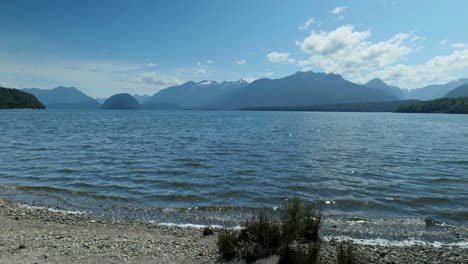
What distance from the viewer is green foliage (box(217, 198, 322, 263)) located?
28.6ft

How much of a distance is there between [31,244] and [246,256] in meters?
6.66

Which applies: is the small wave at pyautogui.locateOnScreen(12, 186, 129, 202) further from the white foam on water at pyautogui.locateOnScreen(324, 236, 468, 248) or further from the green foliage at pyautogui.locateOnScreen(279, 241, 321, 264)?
the white foam on water at pyautogui.locateOnScreen(324, 236, 468, 248)

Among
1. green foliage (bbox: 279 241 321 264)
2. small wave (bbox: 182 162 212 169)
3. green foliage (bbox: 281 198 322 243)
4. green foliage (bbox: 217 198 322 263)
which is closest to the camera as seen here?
green foliage (bbox: 279 241 321 264)

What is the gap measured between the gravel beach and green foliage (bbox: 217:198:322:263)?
1.28 ft

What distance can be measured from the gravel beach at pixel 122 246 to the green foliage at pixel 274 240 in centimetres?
39

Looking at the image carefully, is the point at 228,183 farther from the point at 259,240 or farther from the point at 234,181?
the point at 259,240

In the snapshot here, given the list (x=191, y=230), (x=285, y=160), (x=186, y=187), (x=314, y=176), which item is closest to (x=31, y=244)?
(x=191, y=230)

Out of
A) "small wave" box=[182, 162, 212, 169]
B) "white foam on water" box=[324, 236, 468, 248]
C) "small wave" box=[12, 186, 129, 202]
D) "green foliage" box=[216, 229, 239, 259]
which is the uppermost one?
"green foliage" box=[216, 229, 239, 259]

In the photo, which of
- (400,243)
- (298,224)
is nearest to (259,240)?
(298,224)

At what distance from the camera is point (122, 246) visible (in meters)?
9.90

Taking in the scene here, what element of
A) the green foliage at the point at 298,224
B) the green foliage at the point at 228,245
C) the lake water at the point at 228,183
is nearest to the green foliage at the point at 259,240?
the green foliage at the point at 228,245

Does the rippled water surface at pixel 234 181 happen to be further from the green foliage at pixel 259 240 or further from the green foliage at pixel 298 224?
the green foliage at pixel 259 240

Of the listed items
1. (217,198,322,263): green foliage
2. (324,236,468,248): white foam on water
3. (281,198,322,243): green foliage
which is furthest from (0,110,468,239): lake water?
A: (217,198,322,263): green foliage

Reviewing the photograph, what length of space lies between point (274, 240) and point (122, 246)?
4.76m
